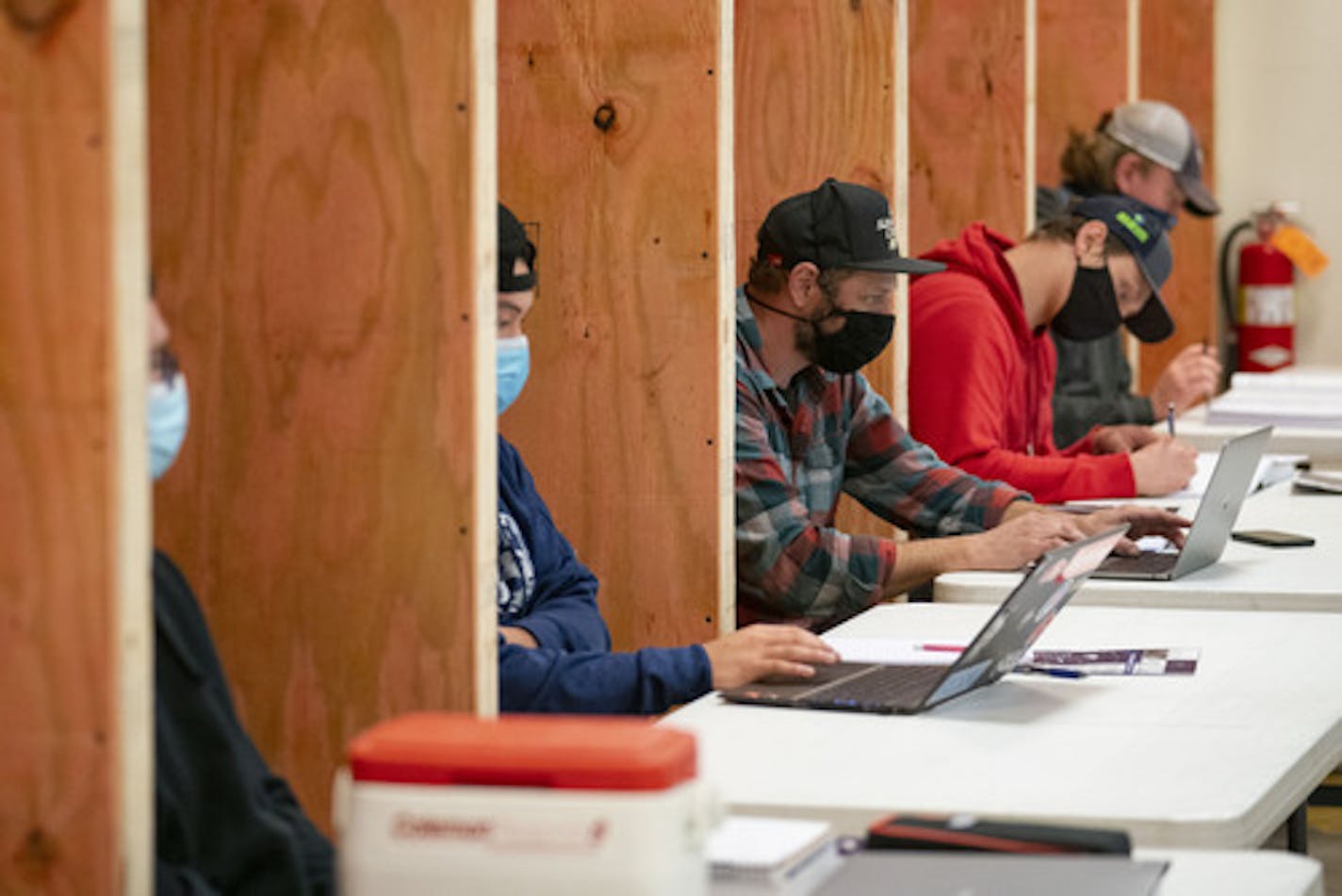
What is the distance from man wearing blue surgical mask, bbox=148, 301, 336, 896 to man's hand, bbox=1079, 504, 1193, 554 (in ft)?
6.21

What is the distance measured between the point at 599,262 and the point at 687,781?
1.83m

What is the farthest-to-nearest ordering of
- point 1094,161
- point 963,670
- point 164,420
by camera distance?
point 1094,161 → point 963,670 → point 164,420

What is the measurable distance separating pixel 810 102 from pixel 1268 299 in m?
3.56

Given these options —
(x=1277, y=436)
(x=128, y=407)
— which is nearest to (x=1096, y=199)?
(x=1277, y=436)

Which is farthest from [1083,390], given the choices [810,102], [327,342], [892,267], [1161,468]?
[327,342]

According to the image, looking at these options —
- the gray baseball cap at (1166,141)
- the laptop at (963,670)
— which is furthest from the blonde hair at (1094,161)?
the laptop at (963,670)

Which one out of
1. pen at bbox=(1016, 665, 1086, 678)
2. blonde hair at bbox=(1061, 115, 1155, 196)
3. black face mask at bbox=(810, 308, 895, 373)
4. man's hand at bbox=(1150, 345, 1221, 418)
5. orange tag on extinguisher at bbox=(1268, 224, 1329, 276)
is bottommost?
pen at bbox=(1016, 665, 1086, 678)

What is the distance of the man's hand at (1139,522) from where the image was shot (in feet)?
11.2

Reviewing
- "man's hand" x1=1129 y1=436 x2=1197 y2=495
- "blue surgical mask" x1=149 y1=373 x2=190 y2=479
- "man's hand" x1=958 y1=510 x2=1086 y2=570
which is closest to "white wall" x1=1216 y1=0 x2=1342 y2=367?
"man's hand" x1=1129 y1=436 x2=1197 y2=495

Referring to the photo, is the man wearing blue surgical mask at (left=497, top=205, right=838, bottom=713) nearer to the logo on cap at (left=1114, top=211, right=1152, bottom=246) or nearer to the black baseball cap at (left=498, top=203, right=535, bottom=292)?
the black baseball cap at (left=498, top=203, right=535, bottom=292)

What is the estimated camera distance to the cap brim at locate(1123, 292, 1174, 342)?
4.46 m

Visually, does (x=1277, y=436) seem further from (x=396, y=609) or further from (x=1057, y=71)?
(x=396, y=609)

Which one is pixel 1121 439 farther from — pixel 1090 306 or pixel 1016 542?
pixel 1016 542

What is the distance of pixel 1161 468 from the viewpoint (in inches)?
161
